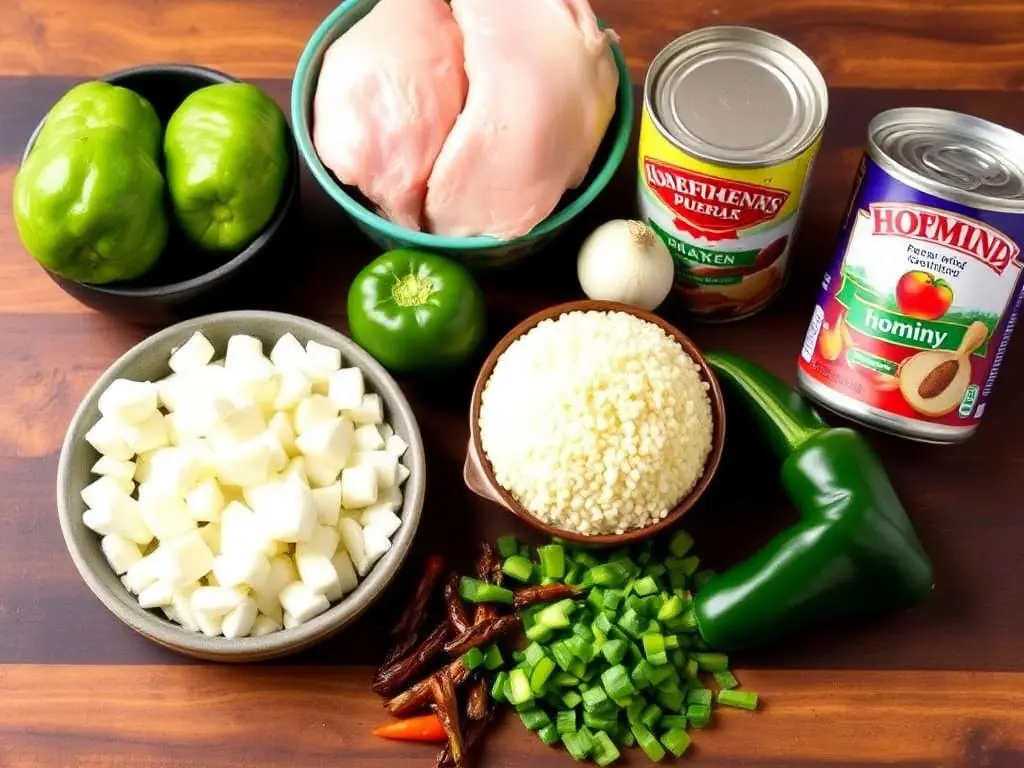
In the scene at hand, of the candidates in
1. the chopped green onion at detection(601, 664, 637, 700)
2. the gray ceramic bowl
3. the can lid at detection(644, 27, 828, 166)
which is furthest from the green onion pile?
the can lid at detection(644, 27, 828, 166)

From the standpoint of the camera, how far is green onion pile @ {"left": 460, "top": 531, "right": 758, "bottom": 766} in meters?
1.41

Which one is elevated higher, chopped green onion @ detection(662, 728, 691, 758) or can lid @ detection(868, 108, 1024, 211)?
can lid @ detection(868, 108, 1024, 211)

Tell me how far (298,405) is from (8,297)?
1.60ft

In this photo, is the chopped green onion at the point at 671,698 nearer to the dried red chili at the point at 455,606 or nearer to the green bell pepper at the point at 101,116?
the dried red chili at the point at 455,606

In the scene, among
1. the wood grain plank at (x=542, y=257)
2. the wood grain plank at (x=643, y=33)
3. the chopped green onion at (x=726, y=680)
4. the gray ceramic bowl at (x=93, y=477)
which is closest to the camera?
the gray ceramic bowl at (x=93, y=477)

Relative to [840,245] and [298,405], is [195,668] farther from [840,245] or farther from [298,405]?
[840,245]

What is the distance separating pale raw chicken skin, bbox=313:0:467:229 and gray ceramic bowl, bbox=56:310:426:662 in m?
0.20

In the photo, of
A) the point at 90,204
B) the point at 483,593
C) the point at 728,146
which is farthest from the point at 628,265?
the point at 90,204

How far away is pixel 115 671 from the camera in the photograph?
57.1 inches

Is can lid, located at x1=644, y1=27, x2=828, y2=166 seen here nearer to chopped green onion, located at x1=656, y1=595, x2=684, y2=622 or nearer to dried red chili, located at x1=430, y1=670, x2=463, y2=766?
chopped green onion, located at x1=656, y1=595, x2=684, y2=622

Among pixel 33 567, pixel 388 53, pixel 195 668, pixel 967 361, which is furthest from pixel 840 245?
pixel 33 567

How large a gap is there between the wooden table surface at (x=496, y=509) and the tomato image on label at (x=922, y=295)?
0.24m

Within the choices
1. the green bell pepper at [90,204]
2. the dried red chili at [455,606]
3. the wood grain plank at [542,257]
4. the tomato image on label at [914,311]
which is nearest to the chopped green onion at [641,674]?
the dried red chili at [455,606]

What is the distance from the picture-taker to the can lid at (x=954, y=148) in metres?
1.43
